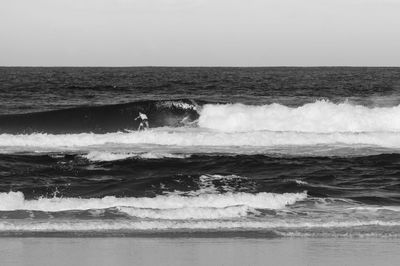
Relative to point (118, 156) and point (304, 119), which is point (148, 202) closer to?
A: point (118, 156)

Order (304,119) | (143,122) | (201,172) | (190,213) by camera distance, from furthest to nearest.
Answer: (143,122), (304,119), (201,172), (190,213)

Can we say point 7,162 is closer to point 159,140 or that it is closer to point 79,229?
point 159,140

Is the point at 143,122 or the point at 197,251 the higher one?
the point at 197,251

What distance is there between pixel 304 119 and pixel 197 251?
17.4 m

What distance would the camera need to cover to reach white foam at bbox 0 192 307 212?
1068cm

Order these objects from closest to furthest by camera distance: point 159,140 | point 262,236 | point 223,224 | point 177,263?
point 177,263 < point 262,236 < point 223,224 < point 159,140

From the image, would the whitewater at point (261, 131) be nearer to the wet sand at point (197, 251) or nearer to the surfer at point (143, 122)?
the surfer at point (143, 122)

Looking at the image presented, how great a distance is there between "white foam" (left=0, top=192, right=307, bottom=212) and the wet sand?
2.19m

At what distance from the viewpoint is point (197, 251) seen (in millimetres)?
7938

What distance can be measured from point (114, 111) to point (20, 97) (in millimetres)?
12410

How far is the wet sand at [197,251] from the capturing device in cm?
750

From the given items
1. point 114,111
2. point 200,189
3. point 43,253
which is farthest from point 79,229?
point 114,111

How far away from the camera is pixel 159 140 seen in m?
20.9

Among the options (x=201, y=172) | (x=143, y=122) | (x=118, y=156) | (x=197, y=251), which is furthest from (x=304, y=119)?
(x=197, y=251)
